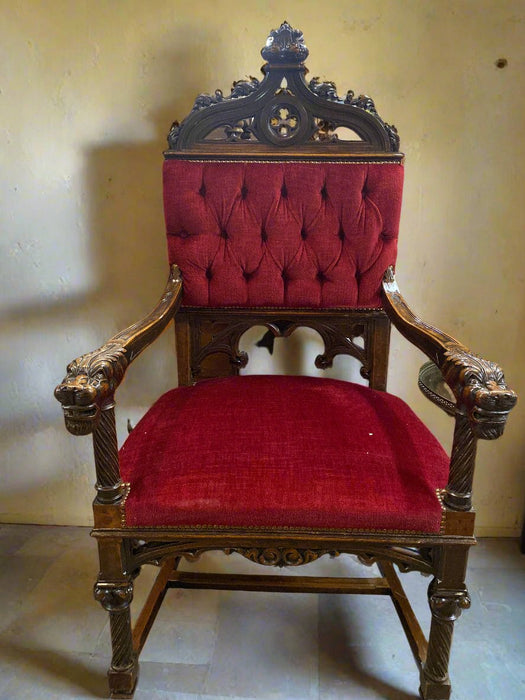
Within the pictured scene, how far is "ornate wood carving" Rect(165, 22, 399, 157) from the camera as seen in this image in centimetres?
141

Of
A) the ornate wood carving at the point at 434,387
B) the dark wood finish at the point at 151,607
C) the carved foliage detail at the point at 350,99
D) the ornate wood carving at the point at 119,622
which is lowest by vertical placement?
the dark wood finish at the point at 151,607

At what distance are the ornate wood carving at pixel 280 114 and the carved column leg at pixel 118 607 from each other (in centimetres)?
102

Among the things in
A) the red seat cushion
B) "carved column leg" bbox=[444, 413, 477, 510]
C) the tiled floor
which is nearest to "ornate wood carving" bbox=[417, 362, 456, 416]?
the red seat cushion

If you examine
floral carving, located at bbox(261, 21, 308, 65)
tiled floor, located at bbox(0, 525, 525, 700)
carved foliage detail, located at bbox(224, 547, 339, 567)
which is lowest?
tiled floor, located at bbox(0, 525, 525, 700)

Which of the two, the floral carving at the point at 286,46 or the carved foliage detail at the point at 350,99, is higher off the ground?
the floral carving at the point at 286,46

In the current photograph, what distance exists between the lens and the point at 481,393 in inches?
35.3

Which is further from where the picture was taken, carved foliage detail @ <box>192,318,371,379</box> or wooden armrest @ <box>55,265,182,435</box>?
carved foliage detail @ <box>192,318,371,379</box>

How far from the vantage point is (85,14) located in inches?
61.9

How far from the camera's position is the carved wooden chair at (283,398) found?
1.05 m

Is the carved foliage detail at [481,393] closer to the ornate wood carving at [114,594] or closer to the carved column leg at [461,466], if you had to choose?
the carved column leg at [461,466]

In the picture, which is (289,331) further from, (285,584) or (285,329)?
(285,584)

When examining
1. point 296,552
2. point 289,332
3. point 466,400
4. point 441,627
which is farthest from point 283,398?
point 441,627

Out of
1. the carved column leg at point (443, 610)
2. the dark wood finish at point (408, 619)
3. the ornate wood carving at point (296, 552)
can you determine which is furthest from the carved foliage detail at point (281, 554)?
the dark wood finish at point (408, 619)

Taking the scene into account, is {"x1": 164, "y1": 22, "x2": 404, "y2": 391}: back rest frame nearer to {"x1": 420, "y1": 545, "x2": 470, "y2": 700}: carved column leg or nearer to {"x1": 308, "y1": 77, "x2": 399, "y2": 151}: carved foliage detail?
{"x1": 308, "y1": 77, "x2": 399, "y2": 151}: carved foliage detail
